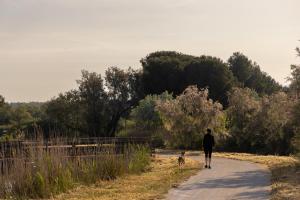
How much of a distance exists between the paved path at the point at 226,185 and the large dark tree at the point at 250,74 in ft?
225

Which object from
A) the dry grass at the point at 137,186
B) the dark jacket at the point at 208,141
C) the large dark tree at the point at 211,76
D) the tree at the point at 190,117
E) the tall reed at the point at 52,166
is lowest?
the dry grass at the point at 137,186

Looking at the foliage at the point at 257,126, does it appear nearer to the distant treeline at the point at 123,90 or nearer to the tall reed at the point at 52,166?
the distant treeline at the point at 123,90

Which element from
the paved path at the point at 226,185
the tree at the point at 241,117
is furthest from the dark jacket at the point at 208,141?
the tree at the point at 241,117

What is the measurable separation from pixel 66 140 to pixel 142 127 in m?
33.8

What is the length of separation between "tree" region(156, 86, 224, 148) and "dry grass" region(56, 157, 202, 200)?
20019 mm

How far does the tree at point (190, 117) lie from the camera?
156 ft

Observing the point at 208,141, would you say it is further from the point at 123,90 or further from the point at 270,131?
the point at 123,90

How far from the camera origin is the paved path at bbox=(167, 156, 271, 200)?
58.9ft

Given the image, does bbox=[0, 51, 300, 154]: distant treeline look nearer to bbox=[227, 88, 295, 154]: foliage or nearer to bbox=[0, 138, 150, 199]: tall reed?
bbox=[227, 88, 295, 154]: foliage

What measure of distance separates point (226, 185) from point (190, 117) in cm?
2677

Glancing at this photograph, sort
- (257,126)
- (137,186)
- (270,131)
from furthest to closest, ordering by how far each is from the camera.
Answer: (257,126), (270,131), (137,186)

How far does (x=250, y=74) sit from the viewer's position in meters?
98.2

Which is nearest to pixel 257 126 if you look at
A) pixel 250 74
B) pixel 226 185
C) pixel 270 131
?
pixel 270 131

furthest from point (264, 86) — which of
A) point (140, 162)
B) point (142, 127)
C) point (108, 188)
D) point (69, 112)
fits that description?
point (108, 188)
